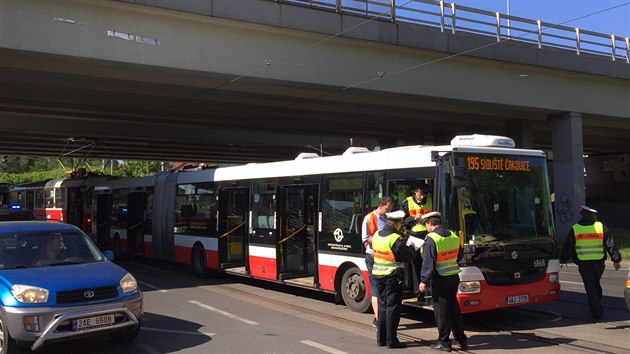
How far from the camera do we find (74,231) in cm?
812

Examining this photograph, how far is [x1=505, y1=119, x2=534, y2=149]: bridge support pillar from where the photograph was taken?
26609 millimetres

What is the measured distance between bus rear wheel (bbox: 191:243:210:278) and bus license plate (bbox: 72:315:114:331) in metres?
8.00

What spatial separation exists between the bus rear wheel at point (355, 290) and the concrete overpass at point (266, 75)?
8.14 meters

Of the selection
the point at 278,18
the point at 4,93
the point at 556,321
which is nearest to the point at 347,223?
the point at 556,321

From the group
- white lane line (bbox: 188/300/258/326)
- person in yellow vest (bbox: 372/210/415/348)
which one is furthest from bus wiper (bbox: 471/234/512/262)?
white lane line (bbox: 188/300/258/326)

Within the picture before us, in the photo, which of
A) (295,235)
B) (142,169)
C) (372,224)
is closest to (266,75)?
(295,235)

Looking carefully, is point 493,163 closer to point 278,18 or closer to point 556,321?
point 556,321

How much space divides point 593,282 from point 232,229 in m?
8.41

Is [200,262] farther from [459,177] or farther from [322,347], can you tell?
[459,177]

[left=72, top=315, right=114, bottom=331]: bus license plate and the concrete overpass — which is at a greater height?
the concrete overpass

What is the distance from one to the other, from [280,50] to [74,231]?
988 cm

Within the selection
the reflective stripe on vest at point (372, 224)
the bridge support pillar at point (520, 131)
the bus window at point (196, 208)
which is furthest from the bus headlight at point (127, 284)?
the bridge support pillar at point (520, 131)

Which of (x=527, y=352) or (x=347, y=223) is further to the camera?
(x=347, y=223)

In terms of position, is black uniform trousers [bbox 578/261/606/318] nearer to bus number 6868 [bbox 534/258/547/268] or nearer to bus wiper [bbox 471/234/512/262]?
bus number 6868 [bbox 534/258/547/268]
